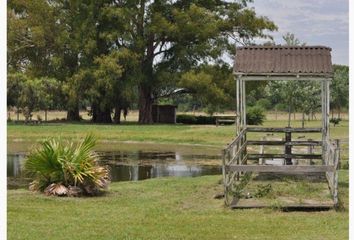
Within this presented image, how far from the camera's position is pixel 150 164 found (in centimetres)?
2478

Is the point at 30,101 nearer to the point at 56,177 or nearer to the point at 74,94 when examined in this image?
the point at 74,94

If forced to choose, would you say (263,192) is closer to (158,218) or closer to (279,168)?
(279,168)

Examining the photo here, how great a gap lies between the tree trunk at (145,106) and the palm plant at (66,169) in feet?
140

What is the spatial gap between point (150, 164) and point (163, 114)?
1401 inches

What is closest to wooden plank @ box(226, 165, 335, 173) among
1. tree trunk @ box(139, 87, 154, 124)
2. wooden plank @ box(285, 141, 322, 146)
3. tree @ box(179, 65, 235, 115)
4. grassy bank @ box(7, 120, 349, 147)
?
wooden plank @ box(285, 141, 322, 146)

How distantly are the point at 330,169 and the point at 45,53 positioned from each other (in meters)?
52.1

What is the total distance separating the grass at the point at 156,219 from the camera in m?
9.56

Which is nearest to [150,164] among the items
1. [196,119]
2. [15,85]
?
[15,85]

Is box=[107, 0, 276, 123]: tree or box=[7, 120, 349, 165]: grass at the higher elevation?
box=[107, 0, 276, 123]: tree

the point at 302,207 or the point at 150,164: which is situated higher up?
the point at 302,207

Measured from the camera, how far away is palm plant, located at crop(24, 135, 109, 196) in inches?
550

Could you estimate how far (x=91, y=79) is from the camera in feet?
176

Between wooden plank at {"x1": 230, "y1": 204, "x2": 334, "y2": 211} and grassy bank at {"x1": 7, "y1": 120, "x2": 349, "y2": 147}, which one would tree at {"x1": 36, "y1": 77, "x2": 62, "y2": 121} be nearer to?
grassy bank at {"x1": 7, "y1": 120, "x2": 349, "y2": 147}
